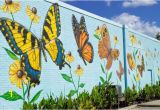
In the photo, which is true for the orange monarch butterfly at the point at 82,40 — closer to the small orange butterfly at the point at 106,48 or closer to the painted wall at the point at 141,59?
the small orange butterfly at the point at 106,48

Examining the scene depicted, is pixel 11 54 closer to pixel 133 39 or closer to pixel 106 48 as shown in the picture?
pixel 106 48

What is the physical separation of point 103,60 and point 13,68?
29.7 feet

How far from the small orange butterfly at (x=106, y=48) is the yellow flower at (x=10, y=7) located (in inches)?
327

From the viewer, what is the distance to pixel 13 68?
15062 millimetres

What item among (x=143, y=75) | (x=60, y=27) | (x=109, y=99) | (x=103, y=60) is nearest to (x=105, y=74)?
(x=103, y=60)

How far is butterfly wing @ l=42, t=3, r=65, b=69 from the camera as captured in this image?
56.7 ft

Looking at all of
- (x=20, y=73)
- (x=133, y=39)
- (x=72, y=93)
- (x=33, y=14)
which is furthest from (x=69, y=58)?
(x=133, y=39)

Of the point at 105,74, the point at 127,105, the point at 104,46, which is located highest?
the point at 104,46

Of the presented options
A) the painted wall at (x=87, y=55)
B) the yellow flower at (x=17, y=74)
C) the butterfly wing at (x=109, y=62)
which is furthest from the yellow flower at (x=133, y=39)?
the yellow flower at (x=17, y=74)

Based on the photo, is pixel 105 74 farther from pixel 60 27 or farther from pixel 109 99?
pixel 60 27

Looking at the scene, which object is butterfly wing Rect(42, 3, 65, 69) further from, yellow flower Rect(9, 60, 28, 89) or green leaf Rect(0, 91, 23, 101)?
green leaf Rect(0, 91, 23, 101)

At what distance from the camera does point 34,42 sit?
16375mm

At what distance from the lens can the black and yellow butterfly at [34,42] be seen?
49.6 feet

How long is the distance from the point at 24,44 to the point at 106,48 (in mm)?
8952
